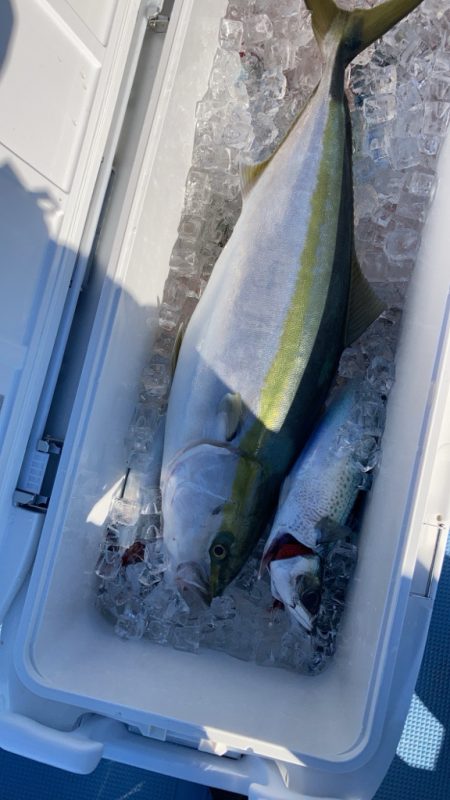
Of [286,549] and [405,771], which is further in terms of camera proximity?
[405,771]

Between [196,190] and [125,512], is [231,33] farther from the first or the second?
[125,512]

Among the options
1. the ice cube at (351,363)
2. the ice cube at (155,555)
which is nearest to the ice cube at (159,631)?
the ice cube at (155,555)

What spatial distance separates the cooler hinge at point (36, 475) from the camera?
1012mm

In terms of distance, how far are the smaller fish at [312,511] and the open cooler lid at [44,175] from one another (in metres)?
0.47

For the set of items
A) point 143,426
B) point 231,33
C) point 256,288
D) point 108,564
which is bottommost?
point 108,564

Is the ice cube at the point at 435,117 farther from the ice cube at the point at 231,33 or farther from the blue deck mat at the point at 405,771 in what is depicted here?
the blue deck mat at the point at 405,771

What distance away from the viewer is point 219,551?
3.56ft

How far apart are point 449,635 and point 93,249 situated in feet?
4.12

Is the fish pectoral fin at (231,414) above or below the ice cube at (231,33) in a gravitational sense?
below

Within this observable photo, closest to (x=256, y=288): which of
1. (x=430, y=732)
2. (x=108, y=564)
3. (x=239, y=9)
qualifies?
(x=108, y=564)

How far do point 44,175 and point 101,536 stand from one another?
2.34 ft

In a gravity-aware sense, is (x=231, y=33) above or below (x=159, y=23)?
above

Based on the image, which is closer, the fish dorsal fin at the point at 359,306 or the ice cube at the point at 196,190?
the fish dorsal fin at the point at 359,306

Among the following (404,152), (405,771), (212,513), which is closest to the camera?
(212,513)
